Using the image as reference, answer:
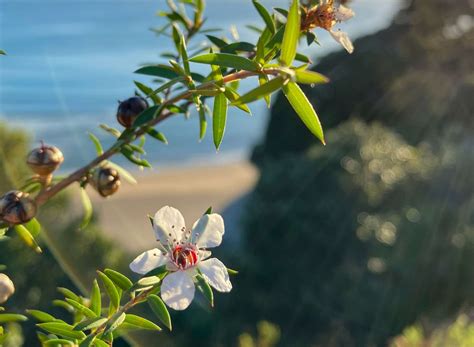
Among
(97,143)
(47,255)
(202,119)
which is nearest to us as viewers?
(202,119)

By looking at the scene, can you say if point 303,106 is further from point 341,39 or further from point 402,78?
point 402,78

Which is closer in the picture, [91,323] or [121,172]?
[91,323]

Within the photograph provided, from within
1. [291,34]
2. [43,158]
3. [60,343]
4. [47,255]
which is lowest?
[47,255]

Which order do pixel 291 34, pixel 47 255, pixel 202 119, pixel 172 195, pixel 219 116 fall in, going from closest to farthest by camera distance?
pixel 291 34 < pixel 219 116 < pixel 202 119 < pixel 47 255 < pixel 172 195

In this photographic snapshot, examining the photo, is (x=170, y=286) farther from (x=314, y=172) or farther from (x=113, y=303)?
(x=314, y=172)

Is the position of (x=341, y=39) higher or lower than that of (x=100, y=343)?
higher

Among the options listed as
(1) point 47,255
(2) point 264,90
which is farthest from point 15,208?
(1) point 47,255

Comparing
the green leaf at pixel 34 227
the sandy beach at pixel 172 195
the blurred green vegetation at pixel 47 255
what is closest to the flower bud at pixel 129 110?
the green leaf at pixel 34 227

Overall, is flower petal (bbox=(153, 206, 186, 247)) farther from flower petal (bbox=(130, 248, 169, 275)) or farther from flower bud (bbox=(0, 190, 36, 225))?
flower bud (bbox=(0, 190, 36, 225))
